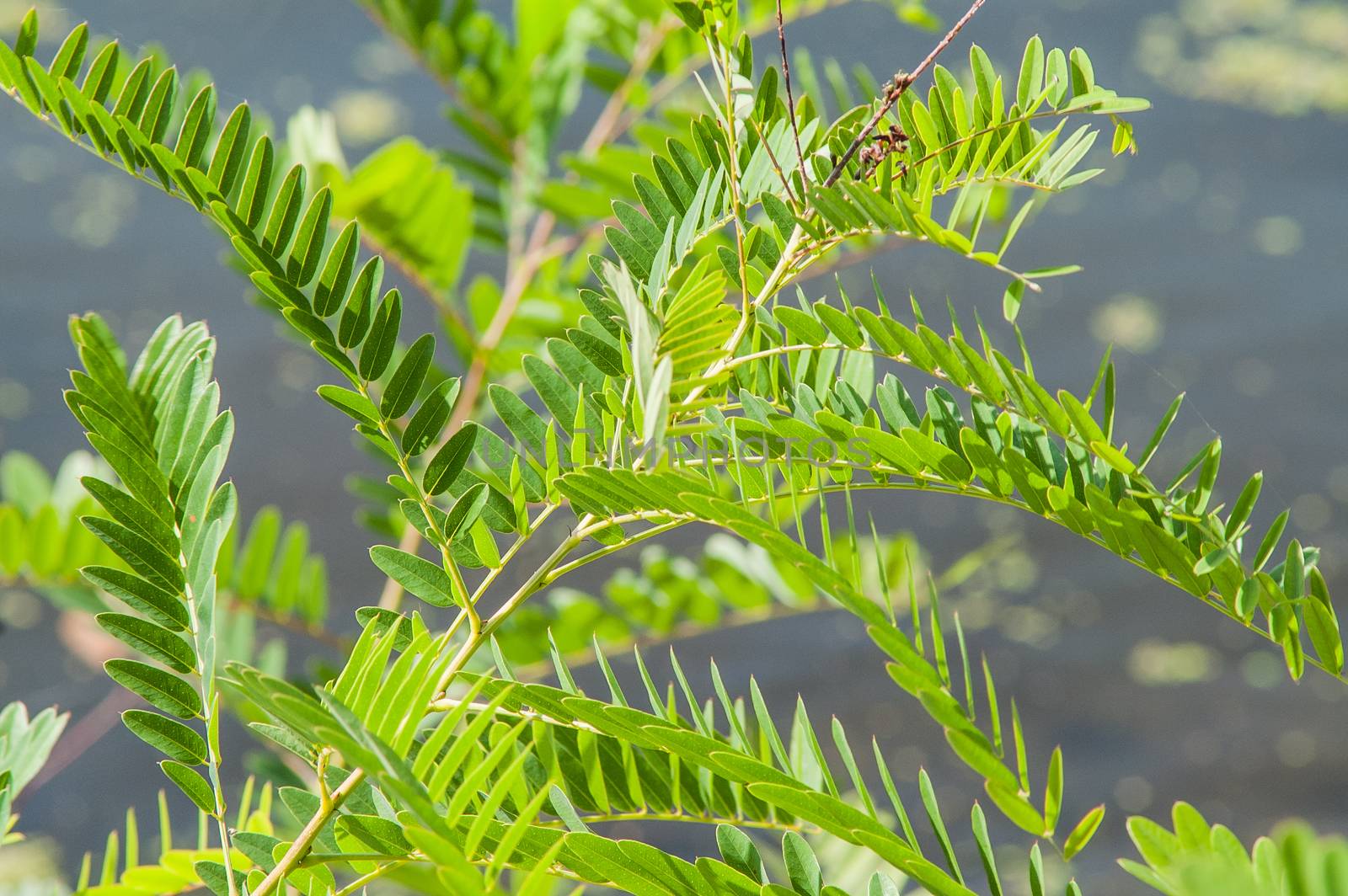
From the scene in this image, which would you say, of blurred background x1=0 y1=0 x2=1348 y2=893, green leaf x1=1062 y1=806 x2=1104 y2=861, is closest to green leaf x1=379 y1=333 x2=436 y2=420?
green leaf x1=1062 y1=806 x2=1104 y2=861

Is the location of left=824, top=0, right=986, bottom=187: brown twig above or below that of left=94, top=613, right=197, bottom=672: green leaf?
above

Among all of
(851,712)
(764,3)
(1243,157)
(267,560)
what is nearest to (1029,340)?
(1243,157)

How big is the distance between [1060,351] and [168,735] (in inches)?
68.7

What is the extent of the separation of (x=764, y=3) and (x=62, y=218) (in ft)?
5.17

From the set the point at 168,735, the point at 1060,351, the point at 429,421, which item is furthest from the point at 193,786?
the point at 1060,351

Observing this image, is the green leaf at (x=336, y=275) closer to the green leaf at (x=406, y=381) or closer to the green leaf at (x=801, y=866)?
the green leaf at (x=406, y=381)

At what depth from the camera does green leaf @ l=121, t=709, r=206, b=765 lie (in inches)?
11.6

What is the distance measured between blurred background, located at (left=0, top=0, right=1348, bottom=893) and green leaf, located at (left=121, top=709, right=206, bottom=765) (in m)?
1.14

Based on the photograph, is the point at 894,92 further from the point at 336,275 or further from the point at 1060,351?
the point at 1060,351

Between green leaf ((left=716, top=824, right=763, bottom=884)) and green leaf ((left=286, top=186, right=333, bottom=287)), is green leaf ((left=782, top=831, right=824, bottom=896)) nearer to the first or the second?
green leaf ((left=716, top=824, right=763, bottom=884))

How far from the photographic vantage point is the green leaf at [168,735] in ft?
0.97

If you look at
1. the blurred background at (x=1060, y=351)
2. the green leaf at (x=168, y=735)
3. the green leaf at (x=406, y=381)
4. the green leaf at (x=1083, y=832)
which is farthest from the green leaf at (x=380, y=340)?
the blurred background at (x=1060, y=351)

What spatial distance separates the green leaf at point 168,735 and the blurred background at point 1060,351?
1.14 metres

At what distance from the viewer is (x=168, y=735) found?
303 mm
